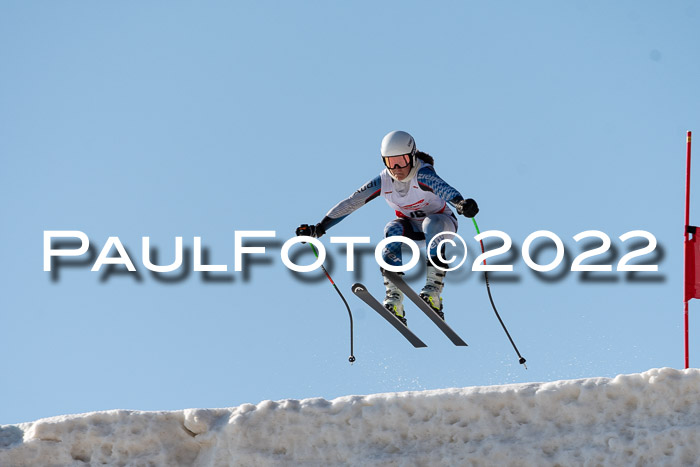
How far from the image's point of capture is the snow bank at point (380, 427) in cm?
632

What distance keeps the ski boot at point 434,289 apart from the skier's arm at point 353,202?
39.8 inches

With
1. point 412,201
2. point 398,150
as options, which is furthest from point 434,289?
point 398,150

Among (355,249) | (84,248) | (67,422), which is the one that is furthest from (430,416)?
(84,248)

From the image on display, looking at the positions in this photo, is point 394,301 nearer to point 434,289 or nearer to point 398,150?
point 434,289

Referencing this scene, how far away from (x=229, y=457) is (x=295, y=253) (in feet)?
15.0

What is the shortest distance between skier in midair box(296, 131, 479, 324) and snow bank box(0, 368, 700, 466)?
3.45m

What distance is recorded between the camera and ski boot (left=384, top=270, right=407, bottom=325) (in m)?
10.1

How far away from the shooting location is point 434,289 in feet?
32.8

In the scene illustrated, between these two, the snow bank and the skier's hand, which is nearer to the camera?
the snow bank

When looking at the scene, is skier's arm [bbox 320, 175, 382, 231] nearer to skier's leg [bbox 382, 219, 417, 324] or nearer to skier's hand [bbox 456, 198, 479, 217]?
skier's leg [bbox 382, 219, 417, 324]

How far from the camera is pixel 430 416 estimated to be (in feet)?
21.2

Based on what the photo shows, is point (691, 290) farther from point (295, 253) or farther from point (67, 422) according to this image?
point (67, 422)

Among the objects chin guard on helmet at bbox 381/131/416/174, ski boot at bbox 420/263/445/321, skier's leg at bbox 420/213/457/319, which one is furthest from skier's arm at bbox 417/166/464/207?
ski boot at bbox 420/263/445/321

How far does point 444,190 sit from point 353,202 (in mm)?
1172
